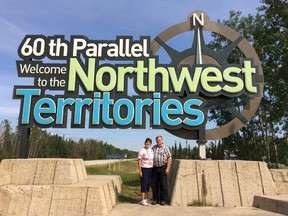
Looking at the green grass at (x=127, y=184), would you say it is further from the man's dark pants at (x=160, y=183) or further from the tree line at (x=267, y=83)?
the tree line at (x=267, y=83)

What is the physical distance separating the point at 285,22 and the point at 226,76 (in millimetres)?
13561

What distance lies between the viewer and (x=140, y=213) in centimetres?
629

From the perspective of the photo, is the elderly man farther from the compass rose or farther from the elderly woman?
the compass rose

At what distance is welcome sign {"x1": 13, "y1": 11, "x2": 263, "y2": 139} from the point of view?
924 cm

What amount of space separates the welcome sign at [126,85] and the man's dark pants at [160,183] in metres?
2.03

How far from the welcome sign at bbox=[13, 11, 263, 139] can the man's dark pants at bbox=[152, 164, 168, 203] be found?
2.03m

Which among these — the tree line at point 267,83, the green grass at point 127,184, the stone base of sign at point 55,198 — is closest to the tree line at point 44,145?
the green grass at point 127,184

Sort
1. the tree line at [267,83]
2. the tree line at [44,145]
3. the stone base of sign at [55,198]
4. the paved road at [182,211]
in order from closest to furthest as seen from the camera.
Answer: the stone base of sign at [55,198], the paved road at [182,211], the tree line at [267,83], the tree line at [44,145]

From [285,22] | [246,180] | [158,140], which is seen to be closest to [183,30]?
[158,140]

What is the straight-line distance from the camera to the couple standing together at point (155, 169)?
7.42 metres

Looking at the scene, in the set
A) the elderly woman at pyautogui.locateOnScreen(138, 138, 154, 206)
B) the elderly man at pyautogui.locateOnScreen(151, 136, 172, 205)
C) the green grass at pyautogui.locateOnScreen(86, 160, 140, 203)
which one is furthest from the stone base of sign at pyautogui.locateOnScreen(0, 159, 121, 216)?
the green grass at pyautogui.locateOnScreen(86, 160, 140, 203)

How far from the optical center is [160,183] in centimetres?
751

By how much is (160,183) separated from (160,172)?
29cm

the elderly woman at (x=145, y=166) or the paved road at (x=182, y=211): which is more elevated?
the elderly woman at (x=145, y=166)
